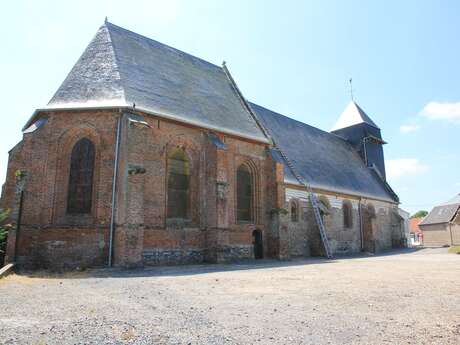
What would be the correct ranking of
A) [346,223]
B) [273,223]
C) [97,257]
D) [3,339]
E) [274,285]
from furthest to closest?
[346,223] → [273,223] → [97,257] → [274,285] → [3,339]

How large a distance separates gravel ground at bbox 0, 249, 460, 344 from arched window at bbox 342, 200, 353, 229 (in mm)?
17904

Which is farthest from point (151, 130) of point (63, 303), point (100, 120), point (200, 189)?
point (63, 303)

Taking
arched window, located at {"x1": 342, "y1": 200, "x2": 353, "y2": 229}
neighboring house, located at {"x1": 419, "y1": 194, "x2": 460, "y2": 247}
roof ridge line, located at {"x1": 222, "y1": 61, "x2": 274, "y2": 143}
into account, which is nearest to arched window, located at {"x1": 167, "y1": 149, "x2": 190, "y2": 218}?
roof ridge line, located at {"x1": 222, "y1": 61, "x2": 274, "y2": 143}

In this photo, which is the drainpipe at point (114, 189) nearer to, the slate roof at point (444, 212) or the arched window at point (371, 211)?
the arched window at point (371, 211)

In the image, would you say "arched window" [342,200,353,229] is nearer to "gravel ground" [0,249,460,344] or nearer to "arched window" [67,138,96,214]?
"gravel ground" [0,249,460,344]

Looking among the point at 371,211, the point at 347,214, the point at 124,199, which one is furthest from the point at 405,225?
the point at 124,199

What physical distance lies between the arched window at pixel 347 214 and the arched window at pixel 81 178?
18951 millimetres

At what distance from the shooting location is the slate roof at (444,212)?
48.8 meters

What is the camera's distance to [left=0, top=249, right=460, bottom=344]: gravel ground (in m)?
4.92

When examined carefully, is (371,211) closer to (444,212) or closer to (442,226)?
(442,226)

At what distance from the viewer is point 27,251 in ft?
47.2

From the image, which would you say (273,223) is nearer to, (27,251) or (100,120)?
(100,120)

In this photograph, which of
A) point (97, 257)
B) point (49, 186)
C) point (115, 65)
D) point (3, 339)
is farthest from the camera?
point (115, 65)

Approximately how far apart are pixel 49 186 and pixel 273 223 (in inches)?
432
